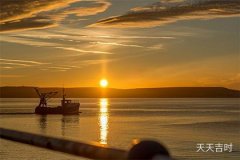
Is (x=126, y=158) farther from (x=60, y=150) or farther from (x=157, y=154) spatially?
(x=60, y=150)

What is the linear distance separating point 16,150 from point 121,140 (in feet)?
54.3

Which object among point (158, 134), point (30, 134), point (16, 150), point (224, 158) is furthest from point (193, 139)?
point (30, 134)

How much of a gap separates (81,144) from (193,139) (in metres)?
67.2

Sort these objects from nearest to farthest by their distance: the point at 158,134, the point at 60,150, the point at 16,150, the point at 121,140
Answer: the point at 60,150 → the point at 16,150 → the point at 121,140 → the point at 158,134

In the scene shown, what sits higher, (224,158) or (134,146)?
(134,146)

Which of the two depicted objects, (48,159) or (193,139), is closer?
(48,159)

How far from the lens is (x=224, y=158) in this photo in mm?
50250

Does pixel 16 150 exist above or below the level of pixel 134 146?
below

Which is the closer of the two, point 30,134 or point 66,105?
point 30,134

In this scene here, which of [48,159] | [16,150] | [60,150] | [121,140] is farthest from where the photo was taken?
[121,140]

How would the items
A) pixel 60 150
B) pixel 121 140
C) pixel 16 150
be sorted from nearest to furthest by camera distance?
pixel 60 150 < pixel 16 150 < pixel 121 140

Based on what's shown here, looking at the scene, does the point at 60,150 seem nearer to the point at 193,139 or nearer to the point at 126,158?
the point at 126,158

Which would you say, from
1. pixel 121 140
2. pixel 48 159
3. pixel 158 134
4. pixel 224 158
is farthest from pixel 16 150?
pixel 158 134

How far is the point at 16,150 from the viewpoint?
5556 cm
